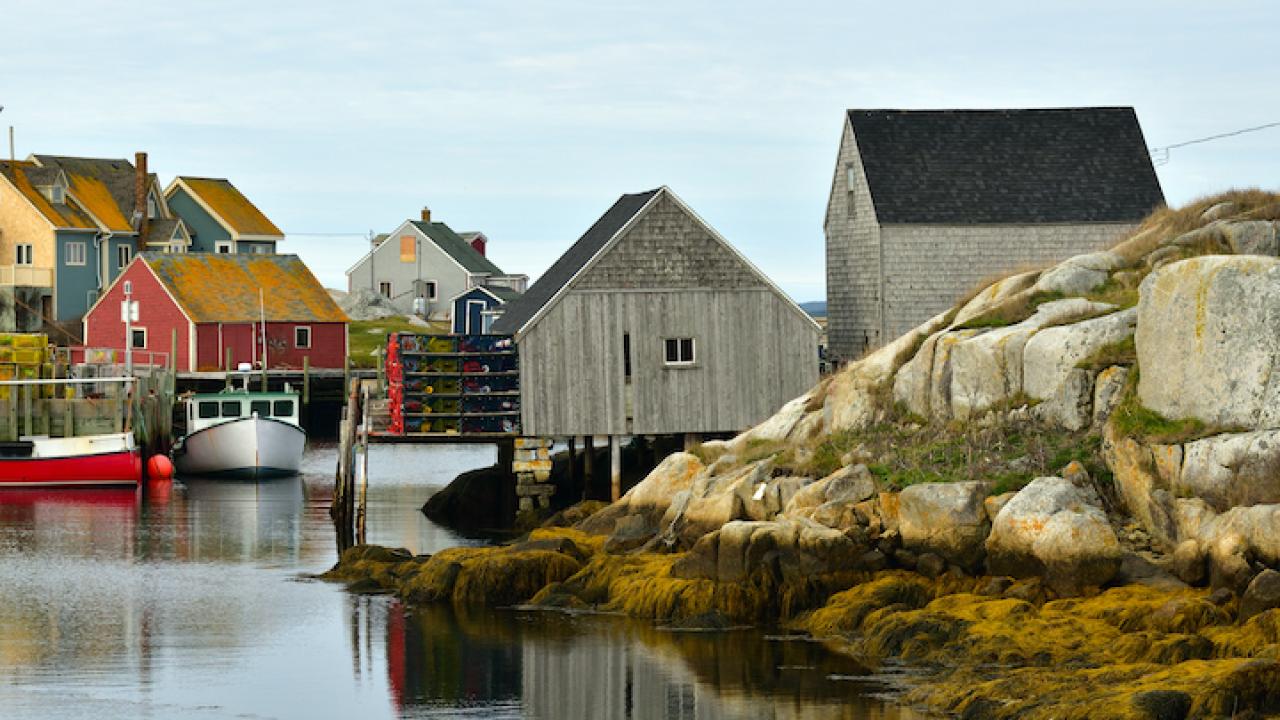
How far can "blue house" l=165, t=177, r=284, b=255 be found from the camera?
3853 inches

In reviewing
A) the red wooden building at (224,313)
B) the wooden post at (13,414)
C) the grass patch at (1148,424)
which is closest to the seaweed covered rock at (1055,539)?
the grass patch at (1148,424)

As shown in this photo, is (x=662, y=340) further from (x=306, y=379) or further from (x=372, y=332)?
(x=372, y=332)

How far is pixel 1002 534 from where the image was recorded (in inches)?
1107

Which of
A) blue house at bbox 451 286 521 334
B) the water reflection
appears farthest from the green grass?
the water reflection

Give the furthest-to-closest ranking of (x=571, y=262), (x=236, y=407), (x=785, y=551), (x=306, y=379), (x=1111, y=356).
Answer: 1. (x=306, y=379)
2. (x=236, y=407)
3. (x=571, y=262)
4. (x=1111, y=356)
5. (x=785, y=551)

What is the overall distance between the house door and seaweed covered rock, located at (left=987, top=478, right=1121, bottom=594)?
236ft

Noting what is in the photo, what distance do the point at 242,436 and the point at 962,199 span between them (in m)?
23.1

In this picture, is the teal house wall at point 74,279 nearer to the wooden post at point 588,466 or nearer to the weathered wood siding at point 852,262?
the weathered wood siding at point 852,262

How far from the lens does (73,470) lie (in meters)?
55.3

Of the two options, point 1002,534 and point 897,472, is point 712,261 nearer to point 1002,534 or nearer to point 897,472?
point 897,472

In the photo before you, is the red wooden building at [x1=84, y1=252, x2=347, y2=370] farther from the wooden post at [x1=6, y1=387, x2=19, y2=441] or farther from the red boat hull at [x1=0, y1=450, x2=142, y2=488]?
the wooden post at [x1=6, y1=387, x2=19, y2=441]

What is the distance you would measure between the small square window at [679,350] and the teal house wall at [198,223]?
5847cm

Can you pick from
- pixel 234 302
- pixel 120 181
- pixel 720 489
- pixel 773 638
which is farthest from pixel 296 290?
pixel 773 638

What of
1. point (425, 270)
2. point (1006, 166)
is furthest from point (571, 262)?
point (425, 270)
